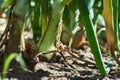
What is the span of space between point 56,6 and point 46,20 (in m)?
0.10

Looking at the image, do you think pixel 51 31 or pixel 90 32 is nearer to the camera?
pixel 90 32

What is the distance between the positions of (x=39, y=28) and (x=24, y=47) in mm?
149

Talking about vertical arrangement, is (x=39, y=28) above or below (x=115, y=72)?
above

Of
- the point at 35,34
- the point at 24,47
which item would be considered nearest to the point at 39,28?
the point at 35,34

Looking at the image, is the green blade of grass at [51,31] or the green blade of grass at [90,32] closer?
the green blade of grass at [90,32]

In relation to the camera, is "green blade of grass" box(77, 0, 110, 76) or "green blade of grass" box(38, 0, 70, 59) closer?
"green blade of grass" box(77, 0, 110, 76)

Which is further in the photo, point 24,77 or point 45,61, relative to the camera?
point 45,61

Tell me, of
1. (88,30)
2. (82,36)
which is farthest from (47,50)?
(82,36)

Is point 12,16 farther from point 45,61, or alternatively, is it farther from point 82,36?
point 82,36

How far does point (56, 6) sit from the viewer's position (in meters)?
1.12

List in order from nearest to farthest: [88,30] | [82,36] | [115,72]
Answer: [88,30] → [115,72] → [82,36]

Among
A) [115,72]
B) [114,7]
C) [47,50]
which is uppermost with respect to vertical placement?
[114,7]

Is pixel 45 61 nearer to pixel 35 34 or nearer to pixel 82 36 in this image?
pixel 35 34

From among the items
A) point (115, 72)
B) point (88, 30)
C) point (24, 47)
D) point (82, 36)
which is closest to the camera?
point (88, 30)
